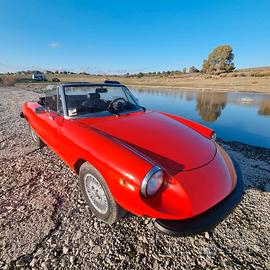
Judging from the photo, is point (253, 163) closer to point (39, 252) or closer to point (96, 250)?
point (96, 250)

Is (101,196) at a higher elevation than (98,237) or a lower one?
higher

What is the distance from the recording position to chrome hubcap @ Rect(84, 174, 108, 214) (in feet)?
7.11

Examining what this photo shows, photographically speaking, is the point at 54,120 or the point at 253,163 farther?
the point at 253,163

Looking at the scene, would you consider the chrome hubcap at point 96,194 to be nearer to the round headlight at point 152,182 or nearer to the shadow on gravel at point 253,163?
the round headlight at point 152,182

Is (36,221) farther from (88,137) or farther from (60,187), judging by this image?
(88,137)

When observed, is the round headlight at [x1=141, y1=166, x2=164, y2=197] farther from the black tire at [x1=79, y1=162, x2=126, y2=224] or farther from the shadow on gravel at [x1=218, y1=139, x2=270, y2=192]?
the shadow on gravel at [x1=218, y1=139, x2=270, y2=192]

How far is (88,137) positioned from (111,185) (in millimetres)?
666

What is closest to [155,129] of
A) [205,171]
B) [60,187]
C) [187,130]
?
[187,130]

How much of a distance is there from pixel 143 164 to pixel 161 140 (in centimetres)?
66

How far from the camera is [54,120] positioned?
9.49 ft

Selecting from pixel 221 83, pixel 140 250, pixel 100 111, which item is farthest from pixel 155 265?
pixel 221 83

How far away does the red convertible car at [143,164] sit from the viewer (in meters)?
1.66

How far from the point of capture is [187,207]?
1646mm

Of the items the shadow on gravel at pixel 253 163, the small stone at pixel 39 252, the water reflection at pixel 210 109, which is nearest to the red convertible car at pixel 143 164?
the small stone at pixel 39 252
